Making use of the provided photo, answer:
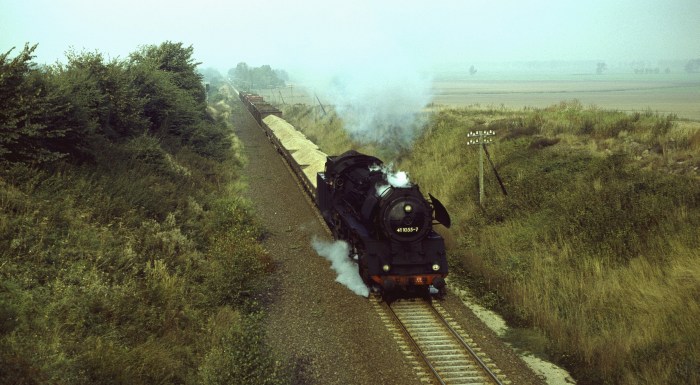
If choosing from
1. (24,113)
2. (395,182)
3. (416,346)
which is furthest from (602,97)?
(24,113)

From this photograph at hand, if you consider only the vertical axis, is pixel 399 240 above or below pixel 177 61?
below

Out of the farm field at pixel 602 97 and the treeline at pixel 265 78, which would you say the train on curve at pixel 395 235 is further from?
the treeline at pixel 265 78

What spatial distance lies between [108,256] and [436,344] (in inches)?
330

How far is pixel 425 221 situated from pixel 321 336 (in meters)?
4.10

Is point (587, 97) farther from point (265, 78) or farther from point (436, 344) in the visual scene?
point (265, 78)

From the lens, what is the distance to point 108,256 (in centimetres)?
1134

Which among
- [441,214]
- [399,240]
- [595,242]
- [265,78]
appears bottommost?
[595,242]

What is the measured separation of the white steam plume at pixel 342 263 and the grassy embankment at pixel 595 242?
3372 millimetres

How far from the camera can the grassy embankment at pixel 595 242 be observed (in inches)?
390

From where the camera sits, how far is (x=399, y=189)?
1227cm

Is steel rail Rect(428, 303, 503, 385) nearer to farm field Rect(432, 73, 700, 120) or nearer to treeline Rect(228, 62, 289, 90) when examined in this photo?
farm field Rect(432, 73, 700, 120)

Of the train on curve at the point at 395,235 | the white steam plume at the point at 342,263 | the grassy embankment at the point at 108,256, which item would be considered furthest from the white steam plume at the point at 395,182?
→ the grassy embankment at the point at 108,256

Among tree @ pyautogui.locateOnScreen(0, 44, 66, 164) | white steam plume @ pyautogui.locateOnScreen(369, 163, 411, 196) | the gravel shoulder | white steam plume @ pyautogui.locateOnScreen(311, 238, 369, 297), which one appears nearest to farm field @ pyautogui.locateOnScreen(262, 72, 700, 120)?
white steam plume @ pyautogui.locateOnScreen(311, 238, 369, 297)

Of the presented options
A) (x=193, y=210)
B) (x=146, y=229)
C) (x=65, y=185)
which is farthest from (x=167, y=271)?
(x=193, y=210)
